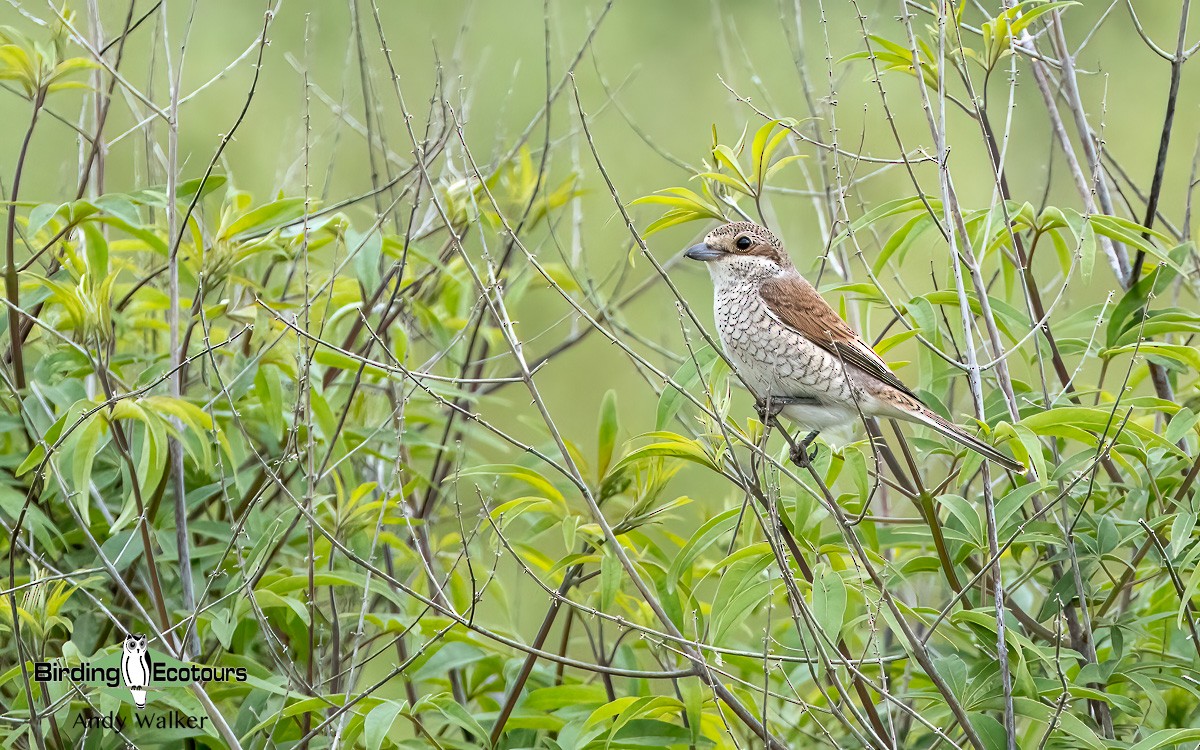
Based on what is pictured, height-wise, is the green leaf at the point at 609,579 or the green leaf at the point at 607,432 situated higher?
the green leaf at the point at 607,432

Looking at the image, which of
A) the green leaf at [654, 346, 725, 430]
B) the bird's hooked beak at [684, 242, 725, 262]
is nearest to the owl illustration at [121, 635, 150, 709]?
the green leaf at [654, 346, 725, 430]

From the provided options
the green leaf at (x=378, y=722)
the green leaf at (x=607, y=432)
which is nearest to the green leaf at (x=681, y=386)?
the green leaf at (x=607, y=432)

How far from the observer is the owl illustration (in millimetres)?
2809

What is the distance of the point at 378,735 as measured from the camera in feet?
8.29

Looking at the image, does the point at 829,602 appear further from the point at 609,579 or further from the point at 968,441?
A: the point at 968,441

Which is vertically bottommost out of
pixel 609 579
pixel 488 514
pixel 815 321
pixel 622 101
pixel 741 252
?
pixel 609 579

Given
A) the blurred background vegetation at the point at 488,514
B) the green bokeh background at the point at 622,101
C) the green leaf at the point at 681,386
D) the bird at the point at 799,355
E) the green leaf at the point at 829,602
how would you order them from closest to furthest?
the green leaf at the point at 829,602 < the blurred background vegetation at the point at 488,514 < the green leaf at the point at 681,386 < the bird at the point at 799,355 < the green bokeh background at the point at 622,101

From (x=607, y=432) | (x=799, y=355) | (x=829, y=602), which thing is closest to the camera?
(x=829, y=602)

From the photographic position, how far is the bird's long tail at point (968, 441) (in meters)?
2.90

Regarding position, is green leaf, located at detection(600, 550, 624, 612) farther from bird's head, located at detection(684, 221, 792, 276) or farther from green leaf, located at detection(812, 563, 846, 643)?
bird's head, located at detection(684, 221, 792, 276)

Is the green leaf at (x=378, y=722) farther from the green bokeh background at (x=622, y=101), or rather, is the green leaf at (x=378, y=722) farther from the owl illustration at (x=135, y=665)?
the green bokeh background at (x=622, y=101)

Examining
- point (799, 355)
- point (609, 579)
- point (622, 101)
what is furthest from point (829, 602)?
point (622, 101)

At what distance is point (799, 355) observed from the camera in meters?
3.79

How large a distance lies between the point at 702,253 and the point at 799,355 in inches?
20.5
